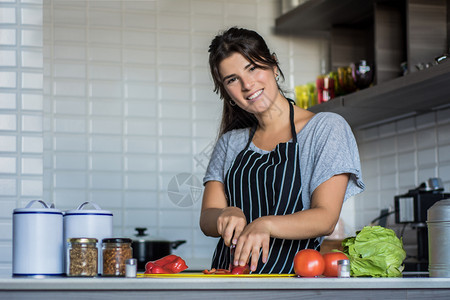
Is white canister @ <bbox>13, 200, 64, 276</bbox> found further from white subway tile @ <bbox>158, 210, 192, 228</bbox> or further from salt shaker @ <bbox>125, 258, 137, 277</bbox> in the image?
white subway tile @ <bbox>158, 210, 192, 228</bbox>

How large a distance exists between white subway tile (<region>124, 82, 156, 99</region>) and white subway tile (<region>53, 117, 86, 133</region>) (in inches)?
11.3

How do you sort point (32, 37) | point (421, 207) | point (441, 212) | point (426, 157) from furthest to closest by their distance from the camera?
point (32, 37) → point (426, 157) → point (421, 207) → point (441, 212)

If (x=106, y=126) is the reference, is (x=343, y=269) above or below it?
below

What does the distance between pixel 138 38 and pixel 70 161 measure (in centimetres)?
77

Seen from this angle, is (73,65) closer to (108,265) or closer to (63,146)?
(63,146)

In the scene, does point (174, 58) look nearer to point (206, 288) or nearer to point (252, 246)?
point (252, 246)

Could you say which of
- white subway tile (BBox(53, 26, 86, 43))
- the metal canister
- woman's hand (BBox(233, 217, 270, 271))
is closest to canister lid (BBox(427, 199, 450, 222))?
the metal canister

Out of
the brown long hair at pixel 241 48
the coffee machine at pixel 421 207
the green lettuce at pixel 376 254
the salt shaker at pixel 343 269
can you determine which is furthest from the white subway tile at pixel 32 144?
the salt shaker at pixel 343 269

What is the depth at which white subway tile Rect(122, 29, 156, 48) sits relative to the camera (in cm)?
376

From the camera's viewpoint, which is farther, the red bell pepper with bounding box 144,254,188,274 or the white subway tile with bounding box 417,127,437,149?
the white subway tile with bounding box 417,127,437,149

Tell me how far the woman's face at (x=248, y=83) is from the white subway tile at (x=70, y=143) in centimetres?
175

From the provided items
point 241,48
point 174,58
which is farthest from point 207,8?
point 241,48

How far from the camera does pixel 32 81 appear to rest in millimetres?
3434

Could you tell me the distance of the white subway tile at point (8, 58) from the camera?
3.42 m
